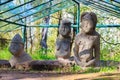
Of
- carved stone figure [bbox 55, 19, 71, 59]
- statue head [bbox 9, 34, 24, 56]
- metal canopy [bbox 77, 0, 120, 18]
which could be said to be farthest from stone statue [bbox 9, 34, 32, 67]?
A: metal canopy [bbox 77, 0, 120, 18]

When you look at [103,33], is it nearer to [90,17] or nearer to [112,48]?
[112,48]

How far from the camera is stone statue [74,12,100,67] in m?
7.48

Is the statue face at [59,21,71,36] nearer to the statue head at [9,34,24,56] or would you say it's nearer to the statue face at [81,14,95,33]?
the statue head at [9,34,24,56]

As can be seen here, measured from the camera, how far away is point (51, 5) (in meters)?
15.1

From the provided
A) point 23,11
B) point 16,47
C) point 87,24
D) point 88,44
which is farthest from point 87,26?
point 23,11

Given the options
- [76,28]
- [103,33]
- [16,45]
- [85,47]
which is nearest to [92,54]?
[85,47]

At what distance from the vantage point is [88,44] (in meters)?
7.56

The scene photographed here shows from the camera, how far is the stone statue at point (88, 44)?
748cm

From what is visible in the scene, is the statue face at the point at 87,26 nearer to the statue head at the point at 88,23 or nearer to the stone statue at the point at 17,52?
the statue head at the point at 88,23

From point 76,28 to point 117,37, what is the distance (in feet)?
21.2

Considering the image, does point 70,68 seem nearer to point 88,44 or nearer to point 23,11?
point 88,44

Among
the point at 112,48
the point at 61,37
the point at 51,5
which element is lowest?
the point at 112,48

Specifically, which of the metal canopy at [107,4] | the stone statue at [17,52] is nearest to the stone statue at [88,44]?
the stone statue at [17,52]

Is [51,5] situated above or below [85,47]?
above
